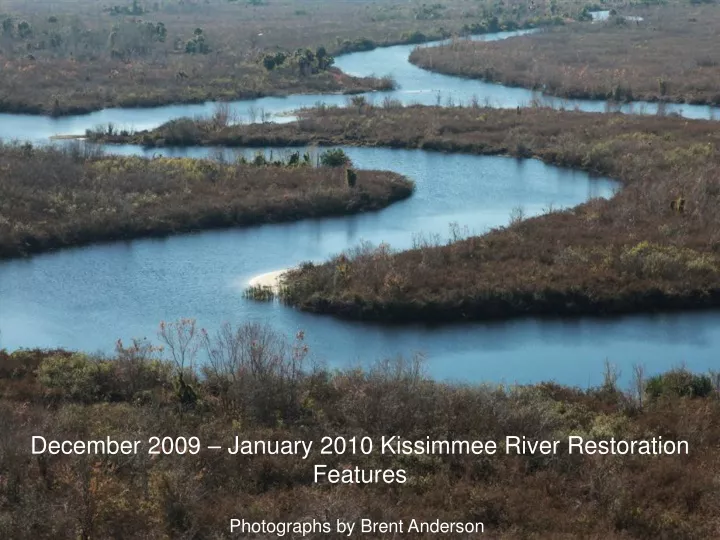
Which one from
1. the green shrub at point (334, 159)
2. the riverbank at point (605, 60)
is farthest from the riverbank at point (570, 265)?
the riverbank at point (605, 60)

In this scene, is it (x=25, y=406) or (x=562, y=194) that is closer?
(x=25, y=406)

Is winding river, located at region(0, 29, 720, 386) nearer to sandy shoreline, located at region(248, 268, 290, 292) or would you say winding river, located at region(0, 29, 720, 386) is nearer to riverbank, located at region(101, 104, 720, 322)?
sandy shoreline, located at region(248, 268, 290, 292)

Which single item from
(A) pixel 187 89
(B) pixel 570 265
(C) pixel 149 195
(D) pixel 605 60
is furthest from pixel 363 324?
(D) pixel 605 60

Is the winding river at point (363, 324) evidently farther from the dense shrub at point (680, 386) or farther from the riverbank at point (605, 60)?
the riverbank at point (605, 60)

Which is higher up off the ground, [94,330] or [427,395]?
[427,395]

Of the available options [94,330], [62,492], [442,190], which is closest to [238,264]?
[94,330]

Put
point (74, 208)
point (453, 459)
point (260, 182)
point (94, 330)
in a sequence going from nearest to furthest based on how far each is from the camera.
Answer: point (453, 459) < point (94, 330) < point (74, 208) < point (260, 182)

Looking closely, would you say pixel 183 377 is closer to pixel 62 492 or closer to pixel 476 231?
pixel 62 492

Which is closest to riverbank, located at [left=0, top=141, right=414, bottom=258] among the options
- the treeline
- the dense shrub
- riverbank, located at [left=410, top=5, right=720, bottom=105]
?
the treeline
